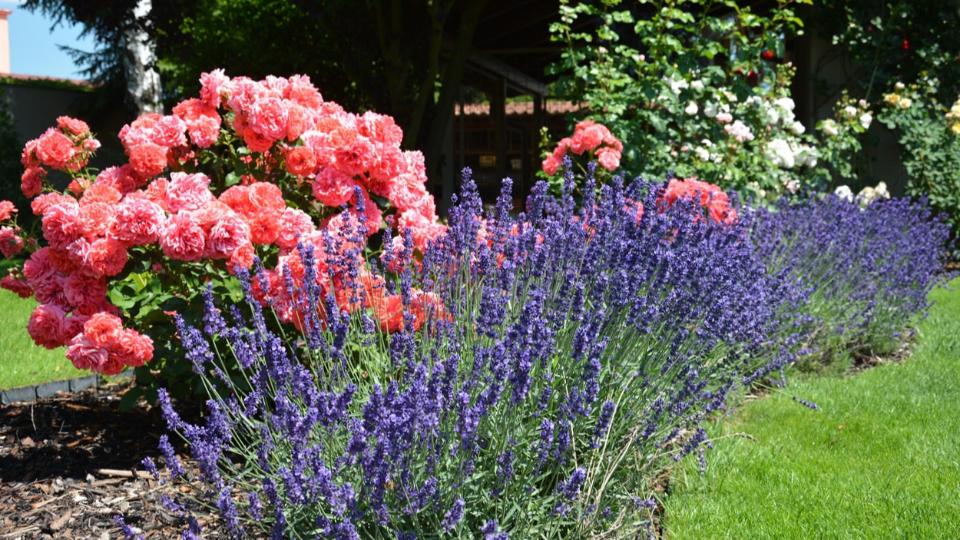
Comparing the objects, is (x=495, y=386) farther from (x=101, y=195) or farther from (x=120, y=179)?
(x=120, y=179)

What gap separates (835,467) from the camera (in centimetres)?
337

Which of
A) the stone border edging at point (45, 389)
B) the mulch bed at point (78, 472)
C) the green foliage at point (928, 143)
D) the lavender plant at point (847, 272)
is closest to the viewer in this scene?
the mulch bed at point (78, 472)

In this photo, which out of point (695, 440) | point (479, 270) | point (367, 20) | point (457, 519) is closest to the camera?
point (457, 519)

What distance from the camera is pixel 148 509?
2883 mm

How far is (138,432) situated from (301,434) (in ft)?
6.18

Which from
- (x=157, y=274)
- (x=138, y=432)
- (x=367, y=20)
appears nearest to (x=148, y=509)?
(x=138, y=432)

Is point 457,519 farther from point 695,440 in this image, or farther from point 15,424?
point 15,424

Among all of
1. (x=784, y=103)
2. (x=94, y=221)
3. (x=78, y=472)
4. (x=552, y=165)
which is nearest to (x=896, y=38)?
(x=784, y=103)

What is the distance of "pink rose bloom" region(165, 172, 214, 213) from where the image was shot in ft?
10.6

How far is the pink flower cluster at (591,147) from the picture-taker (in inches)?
218

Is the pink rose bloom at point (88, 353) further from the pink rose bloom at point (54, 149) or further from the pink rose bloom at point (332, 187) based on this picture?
the pink rose bloom at point (332, 187)

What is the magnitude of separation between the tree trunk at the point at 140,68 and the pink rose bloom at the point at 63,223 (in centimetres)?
880

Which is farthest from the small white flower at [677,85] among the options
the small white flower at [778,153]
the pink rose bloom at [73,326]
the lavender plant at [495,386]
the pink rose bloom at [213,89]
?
the pink rose bloom at [73,326]

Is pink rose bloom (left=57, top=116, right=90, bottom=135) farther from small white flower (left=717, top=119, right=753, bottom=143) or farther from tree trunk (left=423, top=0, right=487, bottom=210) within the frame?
tree trunk (left=423, top=0, right=487, bottom=210)
